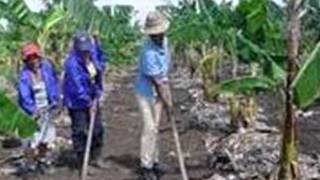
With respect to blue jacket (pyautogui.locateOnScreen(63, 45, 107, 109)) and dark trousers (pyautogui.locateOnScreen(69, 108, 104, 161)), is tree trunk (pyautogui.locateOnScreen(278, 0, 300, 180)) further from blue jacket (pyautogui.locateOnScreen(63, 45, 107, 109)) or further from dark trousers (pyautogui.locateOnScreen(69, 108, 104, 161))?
dark trousers (pyautogui.locateOnScreen(69, 108, 104, 161))

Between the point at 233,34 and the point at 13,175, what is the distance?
3255mm

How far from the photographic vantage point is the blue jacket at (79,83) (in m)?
13.1

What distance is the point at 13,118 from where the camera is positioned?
30.3ft

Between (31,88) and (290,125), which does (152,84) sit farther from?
(290,125)

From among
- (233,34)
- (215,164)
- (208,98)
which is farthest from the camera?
(208,98)

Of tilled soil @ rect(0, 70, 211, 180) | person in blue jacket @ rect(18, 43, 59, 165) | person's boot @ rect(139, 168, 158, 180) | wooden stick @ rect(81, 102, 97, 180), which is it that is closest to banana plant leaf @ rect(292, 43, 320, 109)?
tilled soil @ rect(0, 70, 211, 180)

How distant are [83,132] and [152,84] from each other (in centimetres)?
140

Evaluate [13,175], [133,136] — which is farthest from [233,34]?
[133,136]

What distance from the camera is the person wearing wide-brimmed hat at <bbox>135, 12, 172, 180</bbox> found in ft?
39.9

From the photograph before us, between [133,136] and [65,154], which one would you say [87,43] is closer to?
[65,154]

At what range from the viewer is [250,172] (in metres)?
12.5

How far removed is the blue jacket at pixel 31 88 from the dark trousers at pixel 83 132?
351mm

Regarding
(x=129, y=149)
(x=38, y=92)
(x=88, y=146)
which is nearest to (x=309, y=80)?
(x=88, y=146)

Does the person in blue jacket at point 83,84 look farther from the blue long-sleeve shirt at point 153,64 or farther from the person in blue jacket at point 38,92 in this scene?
the blue long-sleeve shirt at point 153,64
